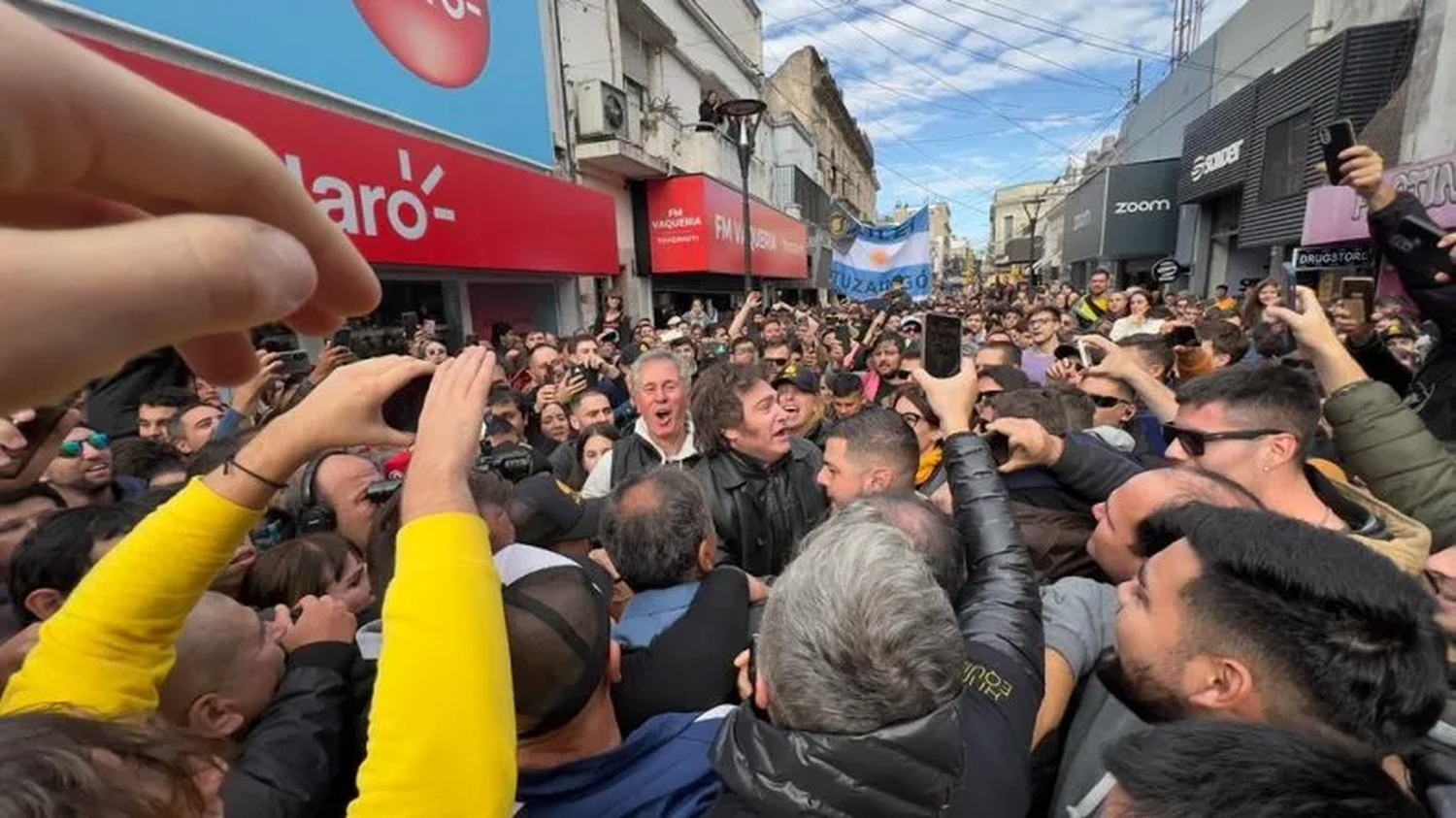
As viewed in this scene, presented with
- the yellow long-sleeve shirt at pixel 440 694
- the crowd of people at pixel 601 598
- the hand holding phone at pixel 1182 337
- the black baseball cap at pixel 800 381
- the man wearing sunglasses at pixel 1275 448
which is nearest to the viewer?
the crowd of people at pixel 601 598

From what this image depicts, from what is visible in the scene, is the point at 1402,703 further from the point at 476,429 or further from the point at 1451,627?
the point at 476,429

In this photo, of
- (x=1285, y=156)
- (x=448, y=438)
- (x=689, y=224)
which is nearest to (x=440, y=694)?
(x=448, y=438)

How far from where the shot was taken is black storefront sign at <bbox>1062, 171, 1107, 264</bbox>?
969 inches

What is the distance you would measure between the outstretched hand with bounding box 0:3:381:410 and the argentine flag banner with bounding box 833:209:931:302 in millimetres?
13888

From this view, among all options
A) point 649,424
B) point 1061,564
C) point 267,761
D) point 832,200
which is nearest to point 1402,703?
point 1061,564

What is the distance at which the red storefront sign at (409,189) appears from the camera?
5164mm

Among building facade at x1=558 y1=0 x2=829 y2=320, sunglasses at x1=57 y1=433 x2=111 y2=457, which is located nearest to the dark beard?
sunglasses at x1=57 y1=433 x2=111 y2=457

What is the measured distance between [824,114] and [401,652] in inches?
1423

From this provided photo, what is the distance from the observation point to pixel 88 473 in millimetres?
3070

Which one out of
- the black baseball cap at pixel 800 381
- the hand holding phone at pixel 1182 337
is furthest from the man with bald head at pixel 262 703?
the hand holding phone at pixel 1182 337

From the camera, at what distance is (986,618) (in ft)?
5.02

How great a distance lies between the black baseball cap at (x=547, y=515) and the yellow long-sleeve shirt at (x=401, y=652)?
1258 mm

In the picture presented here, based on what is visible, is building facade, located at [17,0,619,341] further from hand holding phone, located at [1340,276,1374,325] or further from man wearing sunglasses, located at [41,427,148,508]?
hand holding phone, located at [1340,276,1374,325]

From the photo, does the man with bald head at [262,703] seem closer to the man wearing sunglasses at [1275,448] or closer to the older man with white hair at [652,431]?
the older man with white hair at [652,431]
